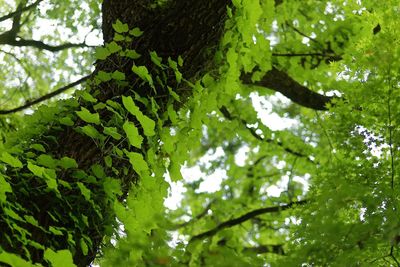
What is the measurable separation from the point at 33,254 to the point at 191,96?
48.1 inches

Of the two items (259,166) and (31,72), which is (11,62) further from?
Result: (259,166)

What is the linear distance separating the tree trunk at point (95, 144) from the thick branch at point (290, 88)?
2.71 meters

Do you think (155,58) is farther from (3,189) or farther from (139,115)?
(3,189)

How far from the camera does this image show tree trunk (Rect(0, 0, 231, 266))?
1.97 m

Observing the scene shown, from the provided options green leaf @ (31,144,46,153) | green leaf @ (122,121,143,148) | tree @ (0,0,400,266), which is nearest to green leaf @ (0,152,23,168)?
tree @ (0,0,400,266)

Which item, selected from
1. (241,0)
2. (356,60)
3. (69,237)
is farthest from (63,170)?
(356,60)

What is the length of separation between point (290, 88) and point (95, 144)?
3.55 m

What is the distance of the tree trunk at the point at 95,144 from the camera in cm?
197

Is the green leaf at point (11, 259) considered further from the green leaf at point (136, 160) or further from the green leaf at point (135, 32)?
the green leaf at point (135, 32)

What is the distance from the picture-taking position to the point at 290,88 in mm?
5312

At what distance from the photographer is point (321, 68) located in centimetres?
548

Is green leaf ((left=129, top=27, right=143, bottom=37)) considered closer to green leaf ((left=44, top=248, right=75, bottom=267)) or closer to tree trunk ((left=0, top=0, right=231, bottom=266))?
tree trunk ((left=0, top=0, right=231, bottom=266))

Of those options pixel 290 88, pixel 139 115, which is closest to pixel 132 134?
pixel 139 115

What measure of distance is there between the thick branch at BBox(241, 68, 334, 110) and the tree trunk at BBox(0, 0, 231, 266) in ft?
8.88
